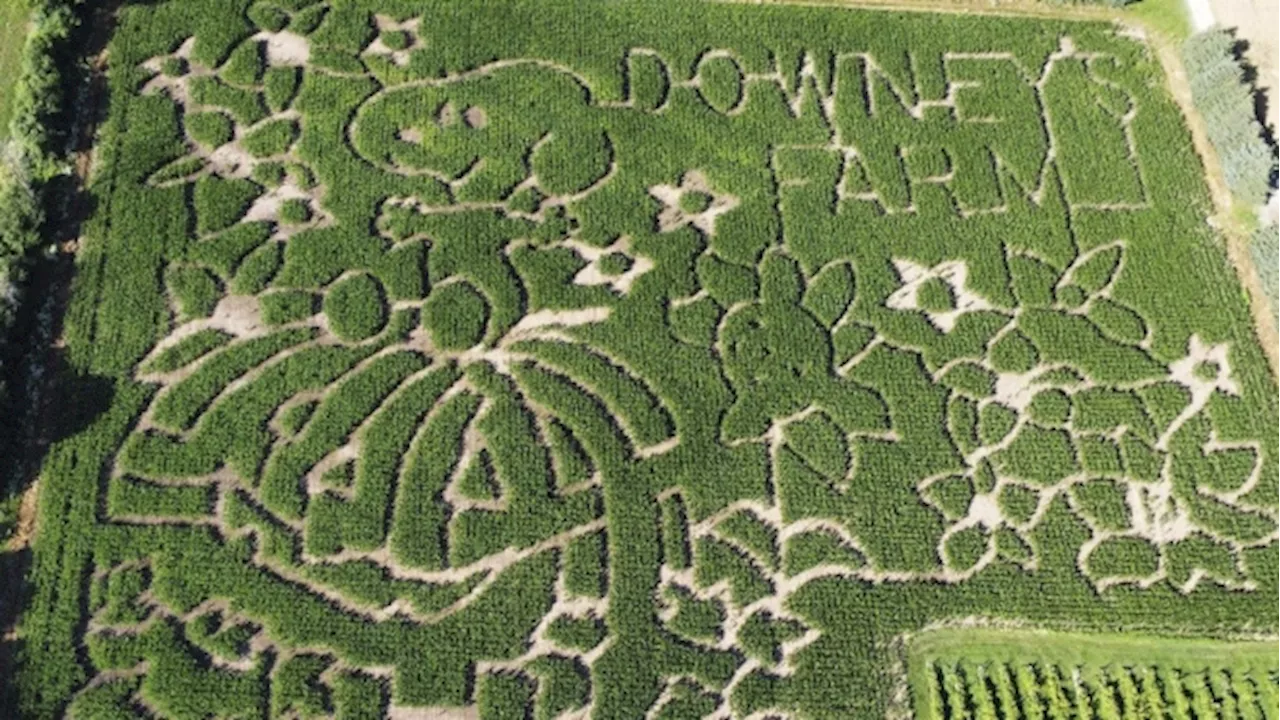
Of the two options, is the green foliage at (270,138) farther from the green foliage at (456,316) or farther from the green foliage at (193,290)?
the green foliage at (456,316)

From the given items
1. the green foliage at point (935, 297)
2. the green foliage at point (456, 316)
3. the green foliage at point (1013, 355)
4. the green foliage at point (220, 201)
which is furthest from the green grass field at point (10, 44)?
the green foliage at point (1013, 355)

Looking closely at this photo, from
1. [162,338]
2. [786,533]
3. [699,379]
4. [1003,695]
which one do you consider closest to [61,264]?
[162,338]

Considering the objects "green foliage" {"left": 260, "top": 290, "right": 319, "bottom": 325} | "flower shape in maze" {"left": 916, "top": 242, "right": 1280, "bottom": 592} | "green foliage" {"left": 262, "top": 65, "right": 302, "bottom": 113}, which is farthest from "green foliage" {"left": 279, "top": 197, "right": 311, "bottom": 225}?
"flower shape in maze" {"left": 916, "top": 242, "right": 1280, "bottom": 592}

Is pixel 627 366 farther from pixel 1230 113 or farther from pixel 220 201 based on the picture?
pixel 1230 113

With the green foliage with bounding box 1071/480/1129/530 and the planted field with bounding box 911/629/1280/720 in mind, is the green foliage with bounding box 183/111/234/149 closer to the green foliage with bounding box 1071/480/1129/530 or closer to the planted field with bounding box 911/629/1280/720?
the planted field with bounding box 911/629/1280/720

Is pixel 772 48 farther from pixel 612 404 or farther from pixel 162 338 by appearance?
pixel 162 338

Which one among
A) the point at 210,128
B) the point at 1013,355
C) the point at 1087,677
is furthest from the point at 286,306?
the point at 1087,677
